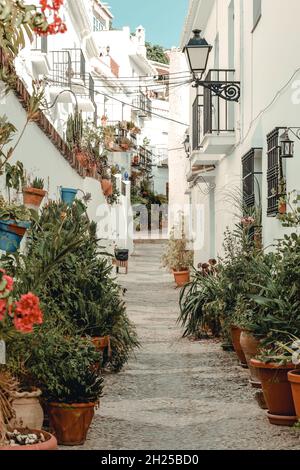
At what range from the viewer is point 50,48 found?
21.1 metres

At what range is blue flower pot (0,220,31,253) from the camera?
5.99 meters

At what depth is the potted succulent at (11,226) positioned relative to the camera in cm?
599

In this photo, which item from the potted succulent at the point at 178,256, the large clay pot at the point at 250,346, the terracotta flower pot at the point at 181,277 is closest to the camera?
the large clay pot at the point at 250,346

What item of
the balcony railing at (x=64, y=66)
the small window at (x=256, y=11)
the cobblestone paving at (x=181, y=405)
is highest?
the balcony railing at (x=64, y=66)

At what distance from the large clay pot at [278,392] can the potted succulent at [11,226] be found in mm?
2103

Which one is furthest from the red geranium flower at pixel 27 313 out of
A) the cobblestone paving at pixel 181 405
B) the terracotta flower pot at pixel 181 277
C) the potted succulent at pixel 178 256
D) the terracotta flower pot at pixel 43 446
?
the potted succulent at pixel 178 256

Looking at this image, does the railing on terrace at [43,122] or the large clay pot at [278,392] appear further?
the railing on terrace at [43,122]

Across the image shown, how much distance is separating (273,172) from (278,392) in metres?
3.90

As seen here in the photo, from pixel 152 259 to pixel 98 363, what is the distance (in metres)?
24.6

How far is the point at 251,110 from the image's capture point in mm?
11992

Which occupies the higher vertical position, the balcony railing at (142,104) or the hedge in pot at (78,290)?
the balcony railing at (142,104)

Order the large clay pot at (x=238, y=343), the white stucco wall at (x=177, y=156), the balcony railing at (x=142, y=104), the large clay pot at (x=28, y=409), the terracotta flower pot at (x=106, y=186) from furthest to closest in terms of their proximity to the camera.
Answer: the balcony railing at (x=142, y=104) < the white stucco wall at (x=177, y=156) < the terracotta flower pot at (x=106, y=186) < the large clay pot at (x=238, y=343) < the large clay pot at (x=28, y=409)

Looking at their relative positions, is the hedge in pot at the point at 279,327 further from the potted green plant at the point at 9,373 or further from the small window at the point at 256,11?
the small window at the point at 256,11

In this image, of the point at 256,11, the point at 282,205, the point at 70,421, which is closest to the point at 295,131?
the point at 282,205
